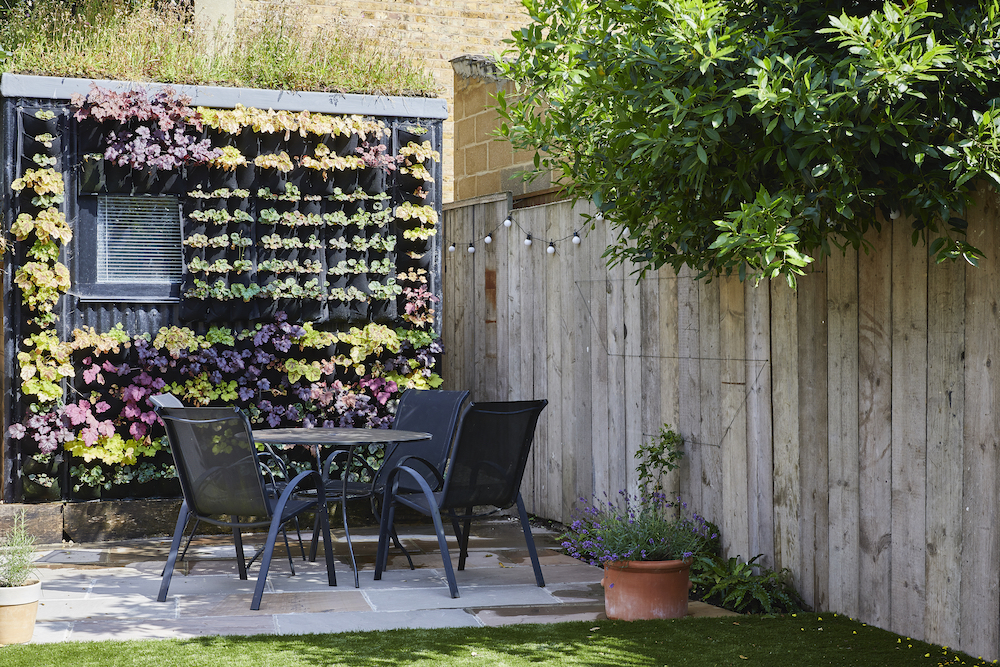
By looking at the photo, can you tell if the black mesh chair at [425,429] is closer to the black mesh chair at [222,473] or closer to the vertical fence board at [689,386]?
the black mesh chair at [222,473]

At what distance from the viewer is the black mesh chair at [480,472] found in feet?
14.7

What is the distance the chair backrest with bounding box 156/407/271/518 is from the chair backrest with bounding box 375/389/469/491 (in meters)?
1.23

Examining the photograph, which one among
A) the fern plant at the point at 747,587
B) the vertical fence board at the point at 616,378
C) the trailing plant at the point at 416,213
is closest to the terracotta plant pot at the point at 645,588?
the fern plant at the point at 747,587

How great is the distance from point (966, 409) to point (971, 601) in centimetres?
65

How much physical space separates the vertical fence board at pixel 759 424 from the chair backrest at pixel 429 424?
1.72m

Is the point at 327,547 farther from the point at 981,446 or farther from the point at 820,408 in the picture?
the point at 981,446

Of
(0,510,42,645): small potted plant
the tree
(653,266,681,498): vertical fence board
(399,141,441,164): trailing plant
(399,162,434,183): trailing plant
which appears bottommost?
(0,510,42,645): small potted plant

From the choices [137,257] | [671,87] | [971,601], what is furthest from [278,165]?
[971,601]

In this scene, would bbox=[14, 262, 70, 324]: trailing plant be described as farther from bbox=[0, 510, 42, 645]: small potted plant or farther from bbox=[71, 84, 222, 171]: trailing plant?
bbox=[0, 510, 42, 645]: small potted plant

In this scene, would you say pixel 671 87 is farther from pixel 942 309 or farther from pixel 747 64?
pixel 942 309

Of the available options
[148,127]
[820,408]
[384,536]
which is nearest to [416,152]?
[148,127]

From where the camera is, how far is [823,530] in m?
4.11

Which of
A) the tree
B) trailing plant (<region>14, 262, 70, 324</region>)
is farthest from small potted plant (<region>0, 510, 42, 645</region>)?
the tree

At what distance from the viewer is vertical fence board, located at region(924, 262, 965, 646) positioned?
3441 mm
